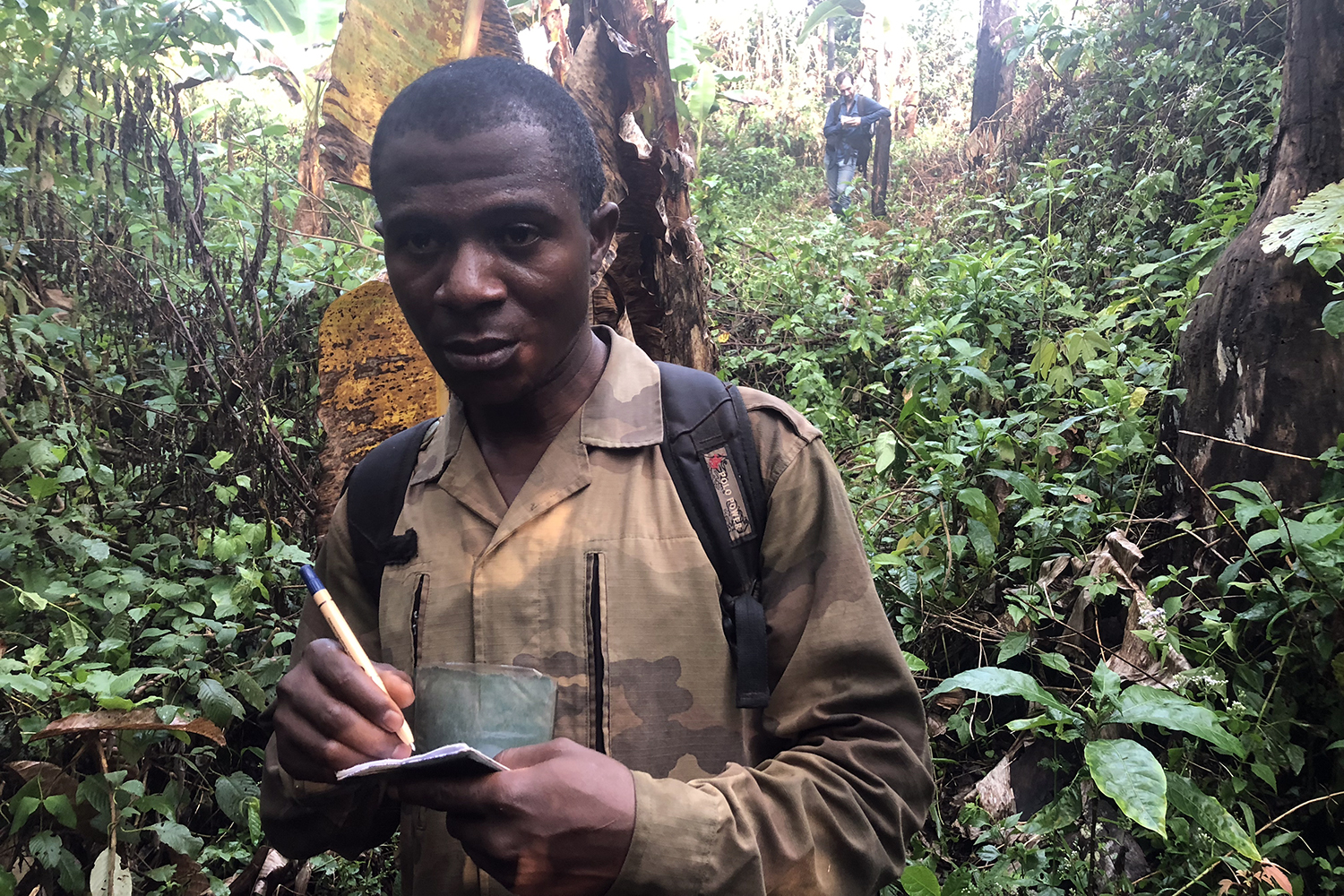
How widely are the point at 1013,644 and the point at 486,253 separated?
1.98m

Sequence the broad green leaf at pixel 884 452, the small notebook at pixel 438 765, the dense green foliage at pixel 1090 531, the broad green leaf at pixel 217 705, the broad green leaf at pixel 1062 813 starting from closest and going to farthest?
the small notebook at pixel 438 765 → the broad green leaf at pixel 1062 813 → the dense green foliage at pixel 1090 531 → the broad green leaf at pixel 217 705 → the broad green leaf at pixel 884 452

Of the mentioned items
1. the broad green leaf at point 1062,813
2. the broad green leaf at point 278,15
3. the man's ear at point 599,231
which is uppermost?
the broad green leaf at point 278,15

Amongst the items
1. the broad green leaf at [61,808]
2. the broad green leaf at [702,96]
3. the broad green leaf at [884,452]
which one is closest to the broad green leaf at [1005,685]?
the broad green leaf at [884,452]

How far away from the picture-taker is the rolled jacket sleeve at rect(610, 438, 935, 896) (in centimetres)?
105

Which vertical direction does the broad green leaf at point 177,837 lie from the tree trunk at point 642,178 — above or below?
below

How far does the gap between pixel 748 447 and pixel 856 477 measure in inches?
113

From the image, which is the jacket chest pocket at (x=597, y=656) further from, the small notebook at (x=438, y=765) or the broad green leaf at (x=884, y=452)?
the broad green leaf at (x=884, y=452)

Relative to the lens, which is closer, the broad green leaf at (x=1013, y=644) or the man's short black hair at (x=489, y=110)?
the man's short black hair at (x=489, y=110)

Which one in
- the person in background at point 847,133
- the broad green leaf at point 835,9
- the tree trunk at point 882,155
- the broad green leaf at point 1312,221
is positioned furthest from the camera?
the person in background at point 847,133

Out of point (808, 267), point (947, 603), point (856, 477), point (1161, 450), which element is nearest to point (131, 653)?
point (947, 603)

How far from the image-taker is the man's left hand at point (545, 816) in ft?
3.18

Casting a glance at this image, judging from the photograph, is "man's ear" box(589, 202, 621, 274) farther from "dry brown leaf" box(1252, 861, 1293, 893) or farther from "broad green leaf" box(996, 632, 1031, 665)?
"dry brown leaf" box(1252, 861, 1293, 893)

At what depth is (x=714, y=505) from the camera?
4.23 ft

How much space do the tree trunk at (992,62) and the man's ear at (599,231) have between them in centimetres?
934
